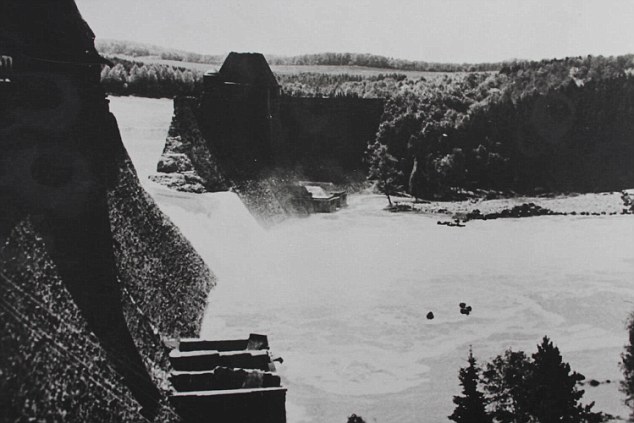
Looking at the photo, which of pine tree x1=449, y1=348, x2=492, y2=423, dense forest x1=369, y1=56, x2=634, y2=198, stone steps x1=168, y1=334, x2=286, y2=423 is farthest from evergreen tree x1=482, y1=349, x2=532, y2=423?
dense forest x1=369, y1=56, x2=634, y2=198

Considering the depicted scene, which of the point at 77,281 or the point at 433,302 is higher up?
the point at 433,302

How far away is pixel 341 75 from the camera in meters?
47.6

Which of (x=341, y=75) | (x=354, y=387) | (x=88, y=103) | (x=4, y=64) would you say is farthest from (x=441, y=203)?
(x=4, y=64)

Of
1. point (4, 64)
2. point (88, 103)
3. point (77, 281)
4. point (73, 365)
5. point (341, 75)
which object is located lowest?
point (73, 365)

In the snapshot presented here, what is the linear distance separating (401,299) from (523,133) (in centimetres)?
2473

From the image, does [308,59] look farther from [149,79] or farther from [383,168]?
[149,79]

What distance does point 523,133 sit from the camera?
4019cm

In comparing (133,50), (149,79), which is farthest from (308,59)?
(133,50)

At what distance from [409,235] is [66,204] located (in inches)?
704

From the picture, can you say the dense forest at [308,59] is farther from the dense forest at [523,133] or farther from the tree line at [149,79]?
the dense forest at [523,133]

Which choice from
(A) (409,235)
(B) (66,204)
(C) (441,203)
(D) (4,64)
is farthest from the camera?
(C) (441,203)

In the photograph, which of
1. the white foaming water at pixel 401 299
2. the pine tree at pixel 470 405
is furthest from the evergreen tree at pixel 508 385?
the pine tree at pixel 470 405

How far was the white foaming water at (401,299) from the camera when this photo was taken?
47.2 ft

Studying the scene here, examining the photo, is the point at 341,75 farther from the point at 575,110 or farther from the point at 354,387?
the point at 354,387
